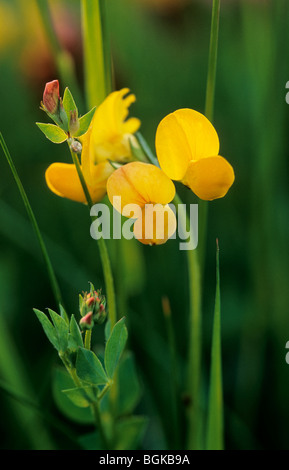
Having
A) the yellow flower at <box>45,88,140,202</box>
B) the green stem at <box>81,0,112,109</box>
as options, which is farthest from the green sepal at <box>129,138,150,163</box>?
the green stem at <box>81,0,112,109</box>

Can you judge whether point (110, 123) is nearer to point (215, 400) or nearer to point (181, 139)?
point (181, 139)

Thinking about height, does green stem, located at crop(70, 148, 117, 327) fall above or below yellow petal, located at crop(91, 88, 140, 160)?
below

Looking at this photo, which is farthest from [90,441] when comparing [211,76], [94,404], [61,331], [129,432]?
[211,76]

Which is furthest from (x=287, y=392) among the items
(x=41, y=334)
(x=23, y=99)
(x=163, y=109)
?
(x=23, y=99)

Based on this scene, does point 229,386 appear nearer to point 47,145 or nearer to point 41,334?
point 41,334

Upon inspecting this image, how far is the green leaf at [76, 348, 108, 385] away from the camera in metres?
0.54

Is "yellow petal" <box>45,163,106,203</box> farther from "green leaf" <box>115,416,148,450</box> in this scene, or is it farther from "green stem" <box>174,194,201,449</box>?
"green leaf" <box>115,416,148,450</box>

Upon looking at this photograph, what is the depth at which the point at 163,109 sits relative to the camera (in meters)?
1.41

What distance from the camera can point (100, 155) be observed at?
2.15ft

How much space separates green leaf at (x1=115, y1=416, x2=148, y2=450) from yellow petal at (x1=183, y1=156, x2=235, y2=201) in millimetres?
361

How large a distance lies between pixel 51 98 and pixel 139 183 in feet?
0.39

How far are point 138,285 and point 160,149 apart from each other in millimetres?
478

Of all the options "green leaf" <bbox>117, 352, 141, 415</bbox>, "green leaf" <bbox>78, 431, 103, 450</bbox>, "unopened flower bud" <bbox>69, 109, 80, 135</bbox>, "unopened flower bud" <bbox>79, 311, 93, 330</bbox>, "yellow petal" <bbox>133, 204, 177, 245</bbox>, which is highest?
"unopened flower bud" <bbox>69, 109, 80, 135</bbox>

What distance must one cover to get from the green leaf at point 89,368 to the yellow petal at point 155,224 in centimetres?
13
